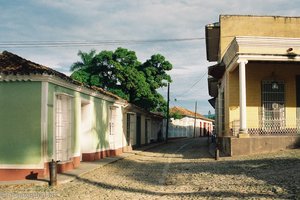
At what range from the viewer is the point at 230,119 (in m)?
18.4

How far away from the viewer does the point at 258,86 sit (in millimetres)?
18125

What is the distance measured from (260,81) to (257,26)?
3.65 meters

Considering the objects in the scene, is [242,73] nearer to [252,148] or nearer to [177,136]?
[252,148]

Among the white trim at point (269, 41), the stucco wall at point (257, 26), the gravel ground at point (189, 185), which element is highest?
the stucco wall at point (257, 26)

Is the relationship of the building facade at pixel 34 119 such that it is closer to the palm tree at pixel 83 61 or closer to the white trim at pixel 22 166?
the white trim at pixel 22 166

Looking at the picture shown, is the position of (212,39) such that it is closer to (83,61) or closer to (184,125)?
(83,61)

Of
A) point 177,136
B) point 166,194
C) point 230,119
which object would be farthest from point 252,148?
point 177,136

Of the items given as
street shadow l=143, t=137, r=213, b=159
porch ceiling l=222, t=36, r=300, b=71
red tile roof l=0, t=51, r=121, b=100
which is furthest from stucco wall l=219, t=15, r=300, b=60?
red tile roof l=0, t=51, r=121, b=100

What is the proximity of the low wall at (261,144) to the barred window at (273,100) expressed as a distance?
1.97 metres

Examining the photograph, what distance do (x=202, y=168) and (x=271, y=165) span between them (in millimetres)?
2203

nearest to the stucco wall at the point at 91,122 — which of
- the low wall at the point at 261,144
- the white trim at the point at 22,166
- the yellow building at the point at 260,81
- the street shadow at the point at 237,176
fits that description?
the white trim at the point at 22,166

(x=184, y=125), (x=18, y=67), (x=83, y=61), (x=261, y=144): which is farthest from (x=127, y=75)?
(x=184, y=125)

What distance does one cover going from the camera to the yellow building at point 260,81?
52.3 feet

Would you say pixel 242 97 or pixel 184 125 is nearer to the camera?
pixel 242 97
